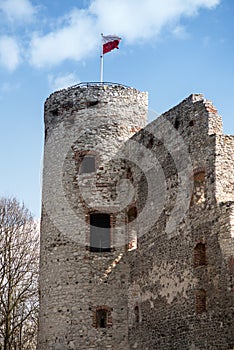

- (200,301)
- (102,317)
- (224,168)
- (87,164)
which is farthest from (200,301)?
(87,164)

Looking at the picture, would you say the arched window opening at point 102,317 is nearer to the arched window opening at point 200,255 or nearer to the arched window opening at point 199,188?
the arched window opening at point 200,255

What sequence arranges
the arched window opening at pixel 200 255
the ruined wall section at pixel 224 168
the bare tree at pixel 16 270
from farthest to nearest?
the bare tree at pixel 16 270
the ruined wall section at pixel 224 168
the arched window opening at pixel 200 255

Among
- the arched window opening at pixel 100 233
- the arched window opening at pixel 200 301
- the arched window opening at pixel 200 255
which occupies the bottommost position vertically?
the arched window opening at pixel 200 301

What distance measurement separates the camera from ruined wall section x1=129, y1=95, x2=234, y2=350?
18125 millimetres

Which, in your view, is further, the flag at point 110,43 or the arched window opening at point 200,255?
the flag at point 110,43

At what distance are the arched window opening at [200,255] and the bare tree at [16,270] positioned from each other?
13.0 meters

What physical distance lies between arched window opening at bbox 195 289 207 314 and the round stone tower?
171 inches

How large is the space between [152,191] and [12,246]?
418 inches

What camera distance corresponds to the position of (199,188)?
20109 millimetres

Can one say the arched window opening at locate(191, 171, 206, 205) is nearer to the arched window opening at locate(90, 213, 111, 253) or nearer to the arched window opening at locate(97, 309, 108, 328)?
the arched window opening at locate(90, 213, 111, 253)

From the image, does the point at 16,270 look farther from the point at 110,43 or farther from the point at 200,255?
the point at 200,255

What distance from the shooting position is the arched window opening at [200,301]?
18.8m

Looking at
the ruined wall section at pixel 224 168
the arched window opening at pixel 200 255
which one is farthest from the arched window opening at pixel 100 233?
the ruined wall section at pixel 224 168

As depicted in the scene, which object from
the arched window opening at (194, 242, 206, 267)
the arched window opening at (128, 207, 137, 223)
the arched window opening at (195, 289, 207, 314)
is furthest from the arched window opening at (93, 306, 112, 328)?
the arched window opening at (194, 242, 206, 267)
